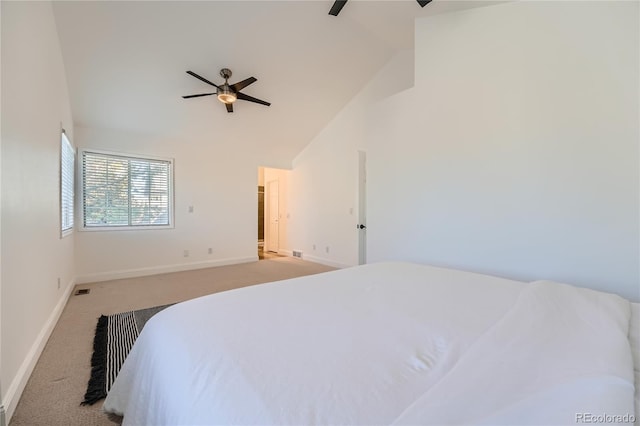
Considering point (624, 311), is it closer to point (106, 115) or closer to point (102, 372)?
point (102, 372)

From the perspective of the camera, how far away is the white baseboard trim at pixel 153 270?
4.20 metres

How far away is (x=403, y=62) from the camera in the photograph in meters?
4.34

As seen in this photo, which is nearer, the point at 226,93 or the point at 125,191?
the point at 226,93

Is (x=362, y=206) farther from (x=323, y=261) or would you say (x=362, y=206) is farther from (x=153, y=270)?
(x=153, y=270)

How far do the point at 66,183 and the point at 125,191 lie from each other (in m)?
1.15

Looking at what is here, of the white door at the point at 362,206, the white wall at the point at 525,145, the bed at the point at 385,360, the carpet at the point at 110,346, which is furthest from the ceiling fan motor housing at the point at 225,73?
the bed at the point at 385,360

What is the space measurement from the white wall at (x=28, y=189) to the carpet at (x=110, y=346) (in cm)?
33

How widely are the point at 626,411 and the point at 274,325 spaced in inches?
36.5

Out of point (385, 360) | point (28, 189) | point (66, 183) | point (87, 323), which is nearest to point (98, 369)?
point (87, 323)

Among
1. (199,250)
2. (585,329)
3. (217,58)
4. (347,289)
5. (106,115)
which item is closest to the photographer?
(585,329)

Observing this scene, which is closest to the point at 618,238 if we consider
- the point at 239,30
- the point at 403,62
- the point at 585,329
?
the point at 585,329

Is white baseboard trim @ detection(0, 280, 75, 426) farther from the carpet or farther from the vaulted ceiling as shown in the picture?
the vaulted ceiling

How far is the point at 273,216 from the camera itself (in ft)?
24.8

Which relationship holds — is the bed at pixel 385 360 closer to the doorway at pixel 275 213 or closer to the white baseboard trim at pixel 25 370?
the white baseboard trim at pixel 25 370
